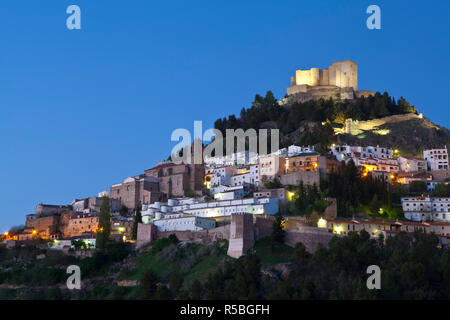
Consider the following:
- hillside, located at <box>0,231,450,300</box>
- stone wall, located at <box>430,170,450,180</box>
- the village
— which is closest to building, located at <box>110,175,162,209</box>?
the village

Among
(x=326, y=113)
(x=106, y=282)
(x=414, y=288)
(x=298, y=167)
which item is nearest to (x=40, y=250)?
(x=106, y=282)

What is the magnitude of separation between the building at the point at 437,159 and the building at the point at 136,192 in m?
30.1

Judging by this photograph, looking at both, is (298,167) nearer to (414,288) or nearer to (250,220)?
(250,220)

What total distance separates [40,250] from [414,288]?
113 feet

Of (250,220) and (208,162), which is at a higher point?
(208,162)

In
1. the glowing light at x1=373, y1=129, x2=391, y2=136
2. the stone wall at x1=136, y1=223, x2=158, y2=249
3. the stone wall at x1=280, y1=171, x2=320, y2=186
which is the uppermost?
the glowing light at x1=373, y1=129, x2=391, y2=136

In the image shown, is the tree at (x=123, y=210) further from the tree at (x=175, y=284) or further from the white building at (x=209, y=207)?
the tree at (x=175, y=284)

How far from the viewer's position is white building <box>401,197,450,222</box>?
58156mm

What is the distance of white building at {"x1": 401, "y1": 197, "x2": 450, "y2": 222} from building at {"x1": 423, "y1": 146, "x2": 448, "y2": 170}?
12746 millimetres

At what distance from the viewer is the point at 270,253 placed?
160 ft

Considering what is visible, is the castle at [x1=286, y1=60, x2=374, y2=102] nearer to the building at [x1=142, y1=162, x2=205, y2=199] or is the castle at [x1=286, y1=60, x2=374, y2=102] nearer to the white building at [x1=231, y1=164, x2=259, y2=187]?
the white building at [x1=231, y1=164, x2=259, y2=187]

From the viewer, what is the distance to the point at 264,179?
66.1 metres

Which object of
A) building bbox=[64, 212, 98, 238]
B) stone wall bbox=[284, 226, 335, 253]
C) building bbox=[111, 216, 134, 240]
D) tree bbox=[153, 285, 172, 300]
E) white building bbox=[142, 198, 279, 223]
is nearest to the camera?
tree bbox=[153, 285, 172, 300]

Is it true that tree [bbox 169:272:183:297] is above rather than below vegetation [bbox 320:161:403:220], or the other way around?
below
